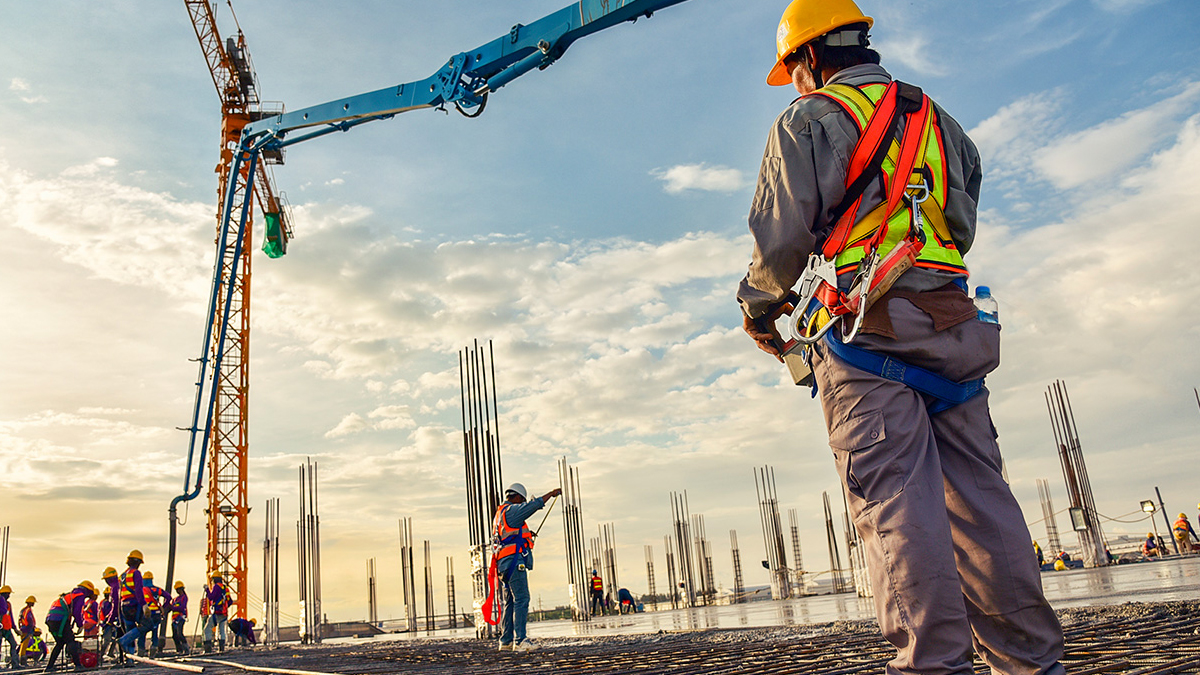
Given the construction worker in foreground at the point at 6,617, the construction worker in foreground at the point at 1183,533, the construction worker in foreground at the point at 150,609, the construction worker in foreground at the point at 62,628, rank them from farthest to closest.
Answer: the construction worker in foreground at the point at 1183,533
the construction worker in foreground at the point at 6,617
the construction worker in foreground at the point at 150,609
the construction worker in foreground at the point at 62,628

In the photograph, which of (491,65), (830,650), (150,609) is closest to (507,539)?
(830,650)

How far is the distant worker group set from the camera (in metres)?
11.8

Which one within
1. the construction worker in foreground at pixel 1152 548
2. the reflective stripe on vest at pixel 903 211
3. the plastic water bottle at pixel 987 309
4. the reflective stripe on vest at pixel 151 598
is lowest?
the construction worker in foreground at pixel 1152 548

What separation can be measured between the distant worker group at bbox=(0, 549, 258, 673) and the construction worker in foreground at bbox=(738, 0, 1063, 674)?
40.2ft

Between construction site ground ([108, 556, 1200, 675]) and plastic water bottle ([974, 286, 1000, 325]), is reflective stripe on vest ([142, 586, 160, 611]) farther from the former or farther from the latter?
plastic water bottle ([974, 286, 1000, 325])

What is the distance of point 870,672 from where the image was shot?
2754 millimetres

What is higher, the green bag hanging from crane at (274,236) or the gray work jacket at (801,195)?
the green bag hanging from crane at (274,236)

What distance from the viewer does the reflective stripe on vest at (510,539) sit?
24.2ft

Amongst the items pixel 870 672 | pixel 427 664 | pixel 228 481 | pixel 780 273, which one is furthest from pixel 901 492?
pixel 228 481

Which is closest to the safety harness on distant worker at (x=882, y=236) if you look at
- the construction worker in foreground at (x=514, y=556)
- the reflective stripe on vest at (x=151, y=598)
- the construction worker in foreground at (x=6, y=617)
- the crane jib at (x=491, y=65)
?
the construction worker in foreground at (x=514, y=556)

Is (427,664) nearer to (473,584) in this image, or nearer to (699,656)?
(699,656)

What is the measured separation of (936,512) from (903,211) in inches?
26.2

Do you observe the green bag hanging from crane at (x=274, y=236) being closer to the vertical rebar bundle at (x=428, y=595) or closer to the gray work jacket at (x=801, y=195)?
the vertical rebar bundle at (x=428, y=595)

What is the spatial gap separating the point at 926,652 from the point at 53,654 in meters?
13.3
